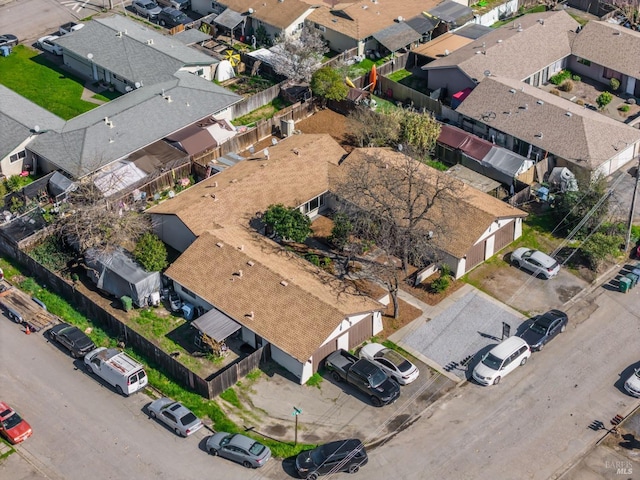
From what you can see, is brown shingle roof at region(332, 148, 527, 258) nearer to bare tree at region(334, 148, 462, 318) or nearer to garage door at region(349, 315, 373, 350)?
bare tree at region(334, 148, 462, 318)

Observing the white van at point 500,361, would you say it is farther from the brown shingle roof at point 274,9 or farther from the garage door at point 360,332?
the brown shingle roof at point 274,9

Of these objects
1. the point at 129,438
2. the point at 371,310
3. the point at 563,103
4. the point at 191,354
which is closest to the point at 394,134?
the point at 563,103

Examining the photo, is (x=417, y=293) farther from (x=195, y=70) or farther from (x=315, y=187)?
(x=195, y=70)

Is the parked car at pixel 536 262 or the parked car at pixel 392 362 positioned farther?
the parked car at pixel 536 262

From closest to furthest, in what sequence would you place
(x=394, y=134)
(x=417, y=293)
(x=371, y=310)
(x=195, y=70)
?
1. (x=371, y=310)
2. (x=417, y=293)
3. (x=394, y=134)
4. (x=195, y=70)

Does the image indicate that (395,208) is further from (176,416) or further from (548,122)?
(548,122)

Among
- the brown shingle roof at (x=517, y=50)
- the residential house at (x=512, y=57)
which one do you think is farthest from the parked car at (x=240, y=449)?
the brown shingle roof at (x=517, y=50)
